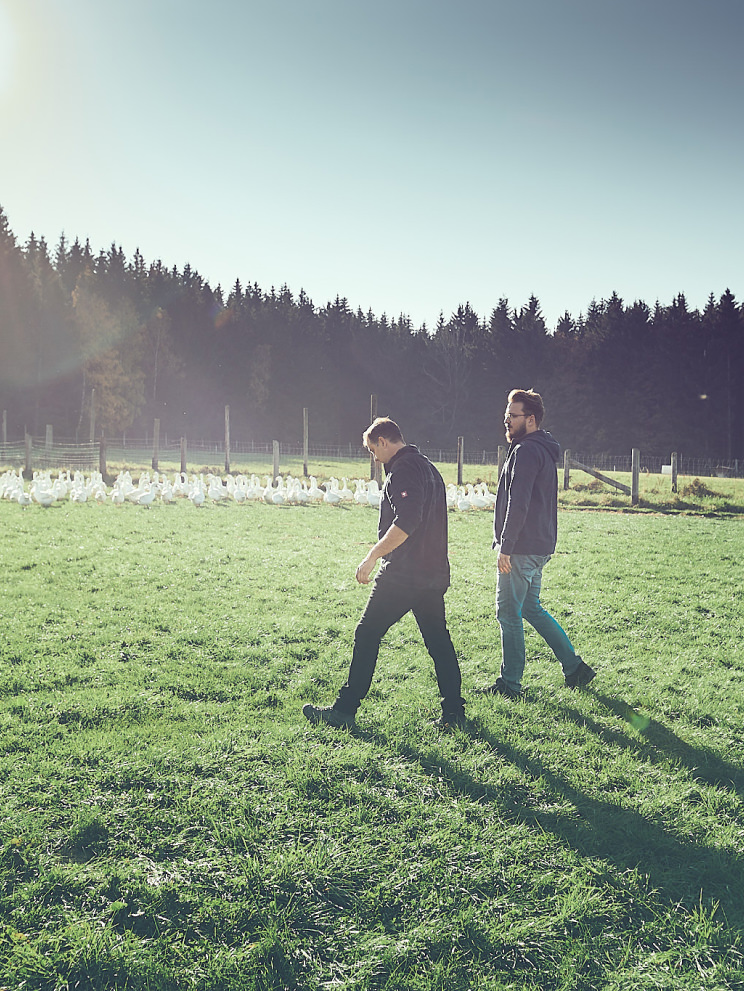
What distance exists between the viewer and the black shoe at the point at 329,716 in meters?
4.89

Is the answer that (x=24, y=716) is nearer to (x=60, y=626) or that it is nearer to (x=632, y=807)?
(x=60, y=626)

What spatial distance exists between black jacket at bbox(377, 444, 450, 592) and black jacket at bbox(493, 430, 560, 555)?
0.70 m

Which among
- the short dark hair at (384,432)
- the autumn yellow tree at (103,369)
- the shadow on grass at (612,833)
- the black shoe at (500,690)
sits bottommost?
the shadow on grass at (612,833)

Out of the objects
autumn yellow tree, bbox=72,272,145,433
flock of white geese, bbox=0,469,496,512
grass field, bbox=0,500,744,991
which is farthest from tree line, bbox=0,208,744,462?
grass field, bbox=0,500,744,991

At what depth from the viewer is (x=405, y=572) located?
4738 millimetres

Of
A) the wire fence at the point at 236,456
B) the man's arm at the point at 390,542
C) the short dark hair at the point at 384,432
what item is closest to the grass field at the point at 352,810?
the man's arm at the point at 390,542

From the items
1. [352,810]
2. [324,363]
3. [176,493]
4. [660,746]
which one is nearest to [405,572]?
[352,810]

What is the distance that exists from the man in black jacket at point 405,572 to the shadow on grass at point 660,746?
3.45ft

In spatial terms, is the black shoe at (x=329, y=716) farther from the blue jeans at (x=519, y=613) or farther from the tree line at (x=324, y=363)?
the tree line at (x=324, y=363)

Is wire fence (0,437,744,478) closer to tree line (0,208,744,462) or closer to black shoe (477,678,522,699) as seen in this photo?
tree line (0,208,744,462)

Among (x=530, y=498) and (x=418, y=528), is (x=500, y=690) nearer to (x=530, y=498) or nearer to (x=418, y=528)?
(x=530, y=498)

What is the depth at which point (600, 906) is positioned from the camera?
3068 millimetres

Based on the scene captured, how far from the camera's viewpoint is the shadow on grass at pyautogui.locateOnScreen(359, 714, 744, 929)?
10.5ft

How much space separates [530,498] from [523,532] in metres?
0.29
